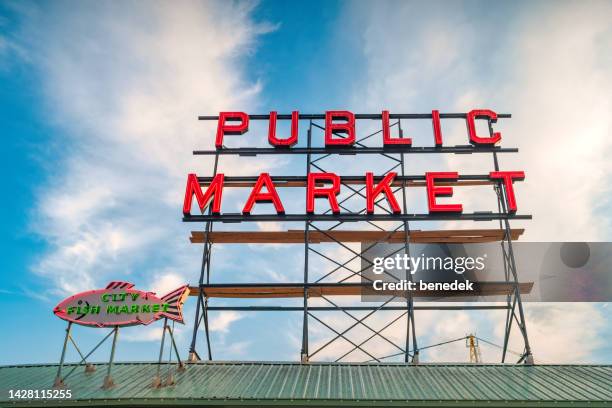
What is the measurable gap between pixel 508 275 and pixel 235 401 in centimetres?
1335

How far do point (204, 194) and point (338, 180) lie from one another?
6203mm

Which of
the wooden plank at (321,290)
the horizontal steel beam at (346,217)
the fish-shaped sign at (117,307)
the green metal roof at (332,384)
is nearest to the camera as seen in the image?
the green metal roof at (332,384)

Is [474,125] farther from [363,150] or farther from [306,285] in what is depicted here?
[306,285]

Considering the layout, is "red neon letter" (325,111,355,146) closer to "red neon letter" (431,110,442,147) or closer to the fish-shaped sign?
"red neon letter" (431,110,442,147)

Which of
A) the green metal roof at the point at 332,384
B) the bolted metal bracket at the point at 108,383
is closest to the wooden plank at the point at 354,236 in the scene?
the green metal roof at the point at 332,384

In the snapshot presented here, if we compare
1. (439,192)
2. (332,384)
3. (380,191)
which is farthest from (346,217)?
(332,384)

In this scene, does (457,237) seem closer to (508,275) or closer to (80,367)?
(508,275)

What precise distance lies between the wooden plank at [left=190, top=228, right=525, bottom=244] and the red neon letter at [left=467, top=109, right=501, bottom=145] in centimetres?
454

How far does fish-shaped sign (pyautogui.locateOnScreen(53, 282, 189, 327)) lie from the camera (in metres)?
17.8

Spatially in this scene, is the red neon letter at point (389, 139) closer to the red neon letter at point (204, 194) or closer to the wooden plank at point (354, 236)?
the wooden plank at point (354, 236)

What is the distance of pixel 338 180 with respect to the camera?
933 inches

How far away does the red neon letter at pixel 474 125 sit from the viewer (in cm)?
2472

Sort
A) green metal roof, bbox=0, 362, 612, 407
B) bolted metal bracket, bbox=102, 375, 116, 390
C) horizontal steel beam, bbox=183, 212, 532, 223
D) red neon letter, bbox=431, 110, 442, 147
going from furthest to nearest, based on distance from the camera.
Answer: red neon letter, bbox=431, 110, 442, 147 → horizontal steel beam, bbox=183, 212, 532, 223 → bolted metal bracket, bbox=102, 375, 116, 390 → green metal roof, bbox=0, 362, 612, 407

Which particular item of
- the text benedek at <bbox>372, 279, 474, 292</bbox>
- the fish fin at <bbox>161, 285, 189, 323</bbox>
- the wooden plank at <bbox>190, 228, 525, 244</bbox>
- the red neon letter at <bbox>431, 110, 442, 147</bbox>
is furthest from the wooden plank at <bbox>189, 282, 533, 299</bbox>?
the red neon letter at <bbox>431, 110, 442, 147</bbox>
